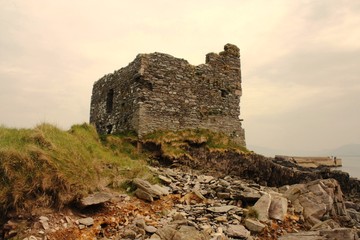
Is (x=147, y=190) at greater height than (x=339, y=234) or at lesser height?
greater

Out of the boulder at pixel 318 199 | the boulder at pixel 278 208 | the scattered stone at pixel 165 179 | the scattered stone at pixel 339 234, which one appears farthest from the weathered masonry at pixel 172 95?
the scattered stone at pixel 339 234

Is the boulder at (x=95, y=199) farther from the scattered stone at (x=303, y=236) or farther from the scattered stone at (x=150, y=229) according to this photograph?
the scattered stone at (x=303, y=236)

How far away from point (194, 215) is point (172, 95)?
406 inches

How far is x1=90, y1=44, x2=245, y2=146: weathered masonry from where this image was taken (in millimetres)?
18203

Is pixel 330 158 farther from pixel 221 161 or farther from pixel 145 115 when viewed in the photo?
pixel 145 115

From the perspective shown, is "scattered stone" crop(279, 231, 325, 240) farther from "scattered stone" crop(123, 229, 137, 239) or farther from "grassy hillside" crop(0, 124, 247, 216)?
"grassy hillside" crop(0, 124, 247, 216)

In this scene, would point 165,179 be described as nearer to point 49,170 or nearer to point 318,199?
point 49,170

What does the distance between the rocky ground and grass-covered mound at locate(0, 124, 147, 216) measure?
1.39 feet

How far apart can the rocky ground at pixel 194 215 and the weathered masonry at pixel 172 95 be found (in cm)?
573

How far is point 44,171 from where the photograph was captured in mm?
8977

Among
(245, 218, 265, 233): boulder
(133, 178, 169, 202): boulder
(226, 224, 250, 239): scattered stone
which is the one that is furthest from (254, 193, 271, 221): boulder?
(133, 178, 169, 202): boulder

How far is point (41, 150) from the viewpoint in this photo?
31.0 feet

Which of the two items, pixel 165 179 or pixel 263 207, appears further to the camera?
pixel 165 179

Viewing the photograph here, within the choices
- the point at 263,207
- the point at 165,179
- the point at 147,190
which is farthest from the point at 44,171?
the point at 263,207
